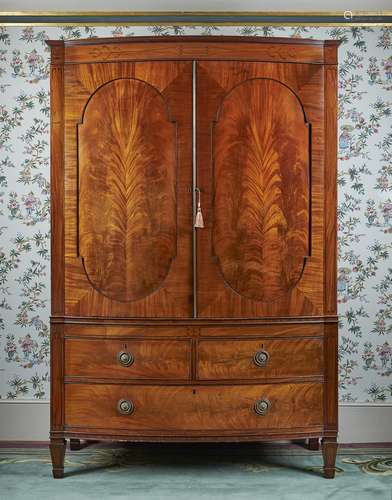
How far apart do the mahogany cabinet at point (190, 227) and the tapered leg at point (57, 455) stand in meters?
0.12

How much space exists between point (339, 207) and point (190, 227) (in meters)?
Result: 1.12

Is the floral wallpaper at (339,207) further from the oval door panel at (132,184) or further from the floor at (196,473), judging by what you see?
the oval door panel at (132,184)

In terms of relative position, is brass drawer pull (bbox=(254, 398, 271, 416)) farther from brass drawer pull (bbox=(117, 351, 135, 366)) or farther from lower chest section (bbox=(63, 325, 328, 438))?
brass drawer pull (bbox=(117, 351, 135, 366))

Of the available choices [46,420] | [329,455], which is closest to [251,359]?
[329,455]

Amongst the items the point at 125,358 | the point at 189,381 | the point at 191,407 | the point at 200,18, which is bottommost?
the point at 191,407

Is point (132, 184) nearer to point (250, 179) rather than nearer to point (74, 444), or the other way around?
point (250, 179)

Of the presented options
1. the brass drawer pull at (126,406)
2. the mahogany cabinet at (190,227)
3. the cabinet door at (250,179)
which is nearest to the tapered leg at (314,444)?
the mahogany cabinet at (190,227)

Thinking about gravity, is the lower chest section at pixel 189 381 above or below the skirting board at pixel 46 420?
above

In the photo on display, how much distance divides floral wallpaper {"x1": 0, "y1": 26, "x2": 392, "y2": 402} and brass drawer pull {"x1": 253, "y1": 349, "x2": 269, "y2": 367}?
0.88m

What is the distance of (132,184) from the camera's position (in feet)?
10.6

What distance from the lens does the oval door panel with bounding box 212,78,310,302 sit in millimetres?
3217

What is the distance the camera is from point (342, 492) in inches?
125

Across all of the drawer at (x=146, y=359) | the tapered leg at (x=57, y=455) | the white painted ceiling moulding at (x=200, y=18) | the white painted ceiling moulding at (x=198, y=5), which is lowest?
the tapered leg at (x=57, y=455)

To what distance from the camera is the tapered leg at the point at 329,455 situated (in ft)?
10.9
